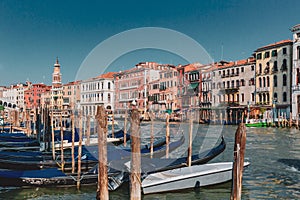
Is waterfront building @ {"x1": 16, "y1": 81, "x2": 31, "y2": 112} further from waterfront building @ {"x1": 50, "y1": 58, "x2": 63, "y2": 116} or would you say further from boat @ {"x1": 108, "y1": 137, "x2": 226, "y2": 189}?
boat @ {"x1": 108, "y1": 137, "x2": 226, "y2": 189}

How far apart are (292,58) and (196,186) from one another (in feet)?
67.1

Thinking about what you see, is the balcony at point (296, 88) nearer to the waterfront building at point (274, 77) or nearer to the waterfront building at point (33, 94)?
the waterfront building at point (274, 77)

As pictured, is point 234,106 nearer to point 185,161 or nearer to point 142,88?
point 142,88

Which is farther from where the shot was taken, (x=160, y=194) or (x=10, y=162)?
(x=10, y=162)

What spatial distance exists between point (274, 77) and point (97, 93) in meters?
22.0

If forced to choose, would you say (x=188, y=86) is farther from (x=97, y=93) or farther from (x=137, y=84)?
(x=97, y=93)

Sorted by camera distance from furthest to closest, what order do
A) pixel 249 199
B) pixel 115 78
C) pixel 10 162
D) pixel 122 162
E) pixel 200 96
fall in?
pixel 115 78
pixel 200 96
pixel 10 162
pixel 122 162
pixel 249 199

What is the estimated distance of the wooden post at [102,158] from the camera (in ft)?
12.7

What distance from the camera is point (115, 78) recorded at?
38844 mm

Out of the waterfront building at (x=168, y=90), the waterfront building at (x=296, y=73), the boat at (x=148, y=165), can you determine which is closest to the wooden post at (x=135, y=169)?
the boat at (x=148, y=165)

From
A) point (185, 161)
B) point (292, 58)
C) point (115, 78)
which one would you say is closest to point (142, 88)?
point (115, 78)

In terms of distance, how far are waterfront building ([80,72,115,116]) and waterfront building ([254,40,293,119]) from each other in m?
18.7

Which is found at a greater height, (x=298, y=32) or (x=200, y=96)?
(x=298, y=32)

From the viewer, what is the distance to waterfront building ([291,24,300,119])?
2206 centimetres
